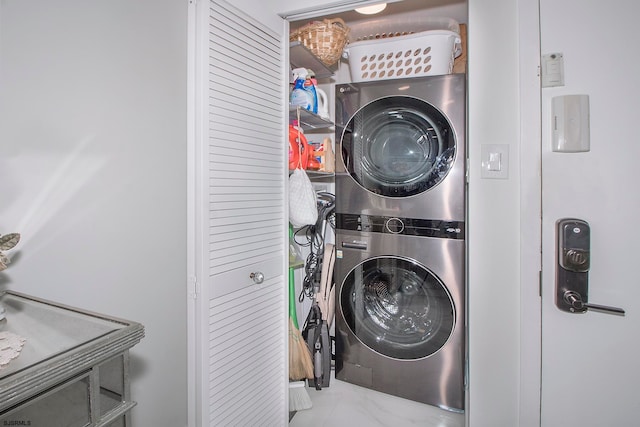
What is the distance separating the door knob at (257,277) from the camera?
58.0 inches

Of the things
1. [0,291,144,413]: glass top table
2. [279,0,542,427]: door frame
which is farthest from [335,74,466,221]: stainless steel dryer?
[0,291,144,413]: glass top table

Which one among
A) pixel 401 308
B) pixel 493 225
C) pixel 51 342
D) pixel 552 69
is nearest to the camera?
pixel 51 342

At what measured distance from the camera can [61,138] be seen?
1029mm

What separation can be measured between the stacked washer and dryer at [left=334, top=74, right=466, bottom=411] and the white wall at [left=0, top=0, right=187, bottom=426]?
3.34ft

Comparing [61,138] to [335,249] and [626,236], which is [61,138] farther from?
[626,236]

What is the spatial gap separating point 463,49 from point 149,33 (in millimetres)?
1941

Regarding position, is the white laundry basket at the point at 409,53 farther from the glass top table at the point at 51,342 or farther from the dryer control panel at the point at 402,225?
the glass top table at the point at 51,342

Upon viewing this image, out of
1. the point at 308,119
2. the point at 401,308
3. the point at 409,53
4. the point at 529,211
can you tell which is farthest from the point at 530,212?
the point at 308,119

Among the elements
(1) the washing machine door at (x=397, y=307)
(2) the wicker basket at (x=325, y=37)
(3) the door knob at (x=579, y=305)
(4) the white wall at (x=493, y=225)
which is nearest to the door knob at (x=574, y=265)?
(3) the door knob at (x=579, y=305)

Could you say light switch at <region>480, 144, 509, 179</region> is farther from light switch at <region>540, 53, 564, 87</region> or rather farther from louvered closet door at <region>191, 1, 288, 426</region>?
louvered closet door at <region>191, 1, 288, 426</region>

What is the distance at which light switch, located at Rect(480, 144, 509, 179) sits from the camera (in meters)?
1.34

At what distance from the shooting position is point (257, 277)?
1484mm

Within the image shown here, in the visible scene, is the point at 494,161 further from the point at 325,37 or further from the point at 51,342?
the point at 51,342

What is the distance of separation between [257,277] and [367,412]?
116 cm
